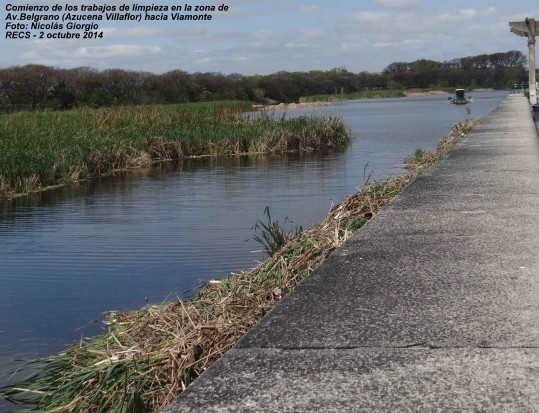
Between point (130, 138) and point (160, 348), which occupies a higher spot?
point (130, 138)

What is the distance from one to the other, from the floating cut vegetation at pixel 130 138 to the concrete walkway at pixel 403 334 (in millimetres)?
10136

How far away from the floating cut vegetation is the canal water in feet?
2.03

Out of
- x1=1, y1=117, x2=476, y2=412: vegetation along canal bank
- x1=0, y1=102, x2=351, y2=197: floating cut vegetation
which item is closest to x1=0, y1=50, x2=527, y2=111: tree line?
x1=0, y1=102, x2=351, y2=197: floating cut vegetation

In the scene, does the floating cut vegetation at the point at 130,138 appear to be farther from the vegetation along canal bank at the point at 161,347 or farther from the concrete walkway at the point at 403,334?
the concrete walkway at the point at 403,334

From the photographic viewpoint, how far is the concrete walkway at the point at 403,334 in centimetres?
216

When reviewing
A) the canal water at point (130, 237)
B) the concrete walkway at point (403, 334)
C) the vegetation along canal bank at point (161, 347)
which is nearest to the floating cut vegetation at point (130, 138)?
the canal water at point (130, 237)

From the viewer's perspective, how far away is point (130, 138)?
19438mm

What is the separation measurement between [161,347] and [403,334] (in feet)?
5.09

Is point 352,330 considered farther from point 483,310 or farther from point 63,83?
point 63,83

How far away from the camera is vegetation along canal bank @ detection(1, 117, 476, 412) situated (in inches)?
135

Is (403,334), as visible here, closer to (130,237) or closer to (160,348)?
(160,348)

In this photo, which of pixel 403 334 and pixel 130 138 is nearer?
pixel 403 334

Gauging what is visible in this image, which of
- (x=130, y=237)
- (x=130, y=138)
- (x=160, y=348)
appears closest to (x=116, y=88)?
(x=130, y=138)

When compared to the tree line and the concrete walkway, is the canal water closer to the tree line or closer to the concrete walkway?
the concrete walkway
